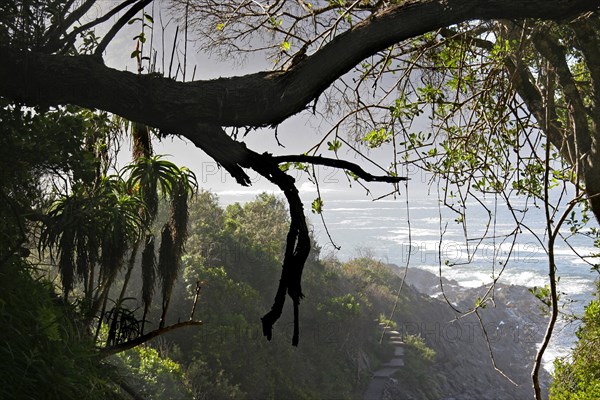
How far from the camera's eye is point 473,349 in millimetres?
42719

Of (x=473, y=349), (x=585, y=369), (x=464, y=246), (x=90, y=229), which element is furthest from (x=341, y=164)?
(x=464, y=246)

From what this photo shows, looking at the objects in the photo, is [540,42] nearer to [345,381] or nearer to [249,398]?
[249,398]

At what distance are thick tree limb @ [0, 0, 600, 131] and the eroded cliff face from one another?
2468cm

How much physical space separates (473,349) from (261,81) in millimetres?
44350

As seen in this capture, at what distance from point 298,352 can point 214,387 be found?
8078mm

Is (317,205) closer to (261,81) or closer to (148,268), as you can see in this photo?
(261,81)

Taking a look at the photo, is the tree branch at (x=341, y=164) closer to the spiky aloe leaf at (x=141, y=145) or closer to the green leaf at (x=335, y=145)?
the green leaf at (x=335, y=145)

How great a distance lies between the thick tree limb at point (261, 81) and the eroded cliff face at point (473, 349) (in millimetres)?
24680

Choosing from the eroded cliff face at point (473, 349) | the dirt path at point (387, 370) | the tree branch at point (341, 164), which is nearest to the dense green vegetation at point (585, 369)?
the tree branch at point (341, 164)

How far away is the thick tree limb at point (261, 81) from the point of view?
2219 millimetres

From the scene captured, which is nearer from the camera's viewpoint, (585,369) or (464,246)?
(585,369)

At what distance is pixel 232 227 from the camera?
2788cm

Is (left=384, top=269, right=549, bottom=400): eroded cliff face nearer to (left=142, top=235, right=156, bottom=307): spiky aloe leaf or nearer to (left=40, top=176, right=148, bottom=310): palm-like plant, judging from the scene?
(left=142, top=235, right=156, bottom=307): spiky aloe leaf

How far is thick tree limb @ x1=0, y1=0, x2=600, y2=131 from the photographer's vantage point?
2.22 metres
